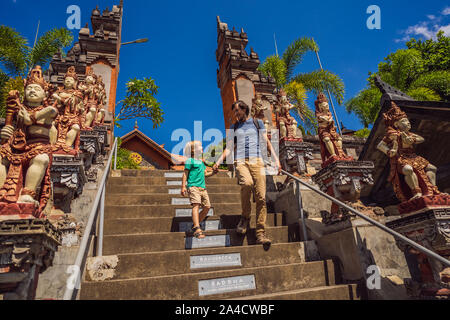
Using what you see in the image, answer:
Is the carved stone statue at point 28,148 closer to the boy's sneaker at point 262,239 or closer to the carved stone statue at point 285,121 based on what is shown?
the boy's sneaker at point 262,239

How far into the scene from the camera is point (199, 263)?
3.34m

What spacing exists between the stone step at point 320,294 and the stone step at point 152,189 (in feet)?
10.3

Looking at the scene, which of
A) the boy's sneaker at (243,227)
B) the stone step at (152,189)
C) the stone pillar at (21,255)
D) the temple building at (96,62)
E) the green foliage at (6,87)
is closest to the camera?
the stone pillar at (21,255)

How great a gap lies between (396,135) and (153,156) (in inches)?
842

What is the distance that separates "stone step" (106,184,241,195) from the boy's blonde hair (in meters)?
1.57

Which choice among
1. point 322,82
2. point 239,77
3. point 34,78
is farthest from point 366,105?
point 34,78

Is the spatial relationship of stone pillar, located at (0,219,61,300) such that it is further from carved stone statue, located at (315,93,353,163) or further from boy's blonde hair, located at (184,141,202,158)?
carved stone statue, located at (315,93,353,163)

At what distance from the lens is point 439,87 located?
63.0 ft

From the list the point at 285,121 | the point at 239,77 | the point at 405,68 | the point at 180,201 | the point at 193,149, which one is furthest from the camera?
the point at 405,68

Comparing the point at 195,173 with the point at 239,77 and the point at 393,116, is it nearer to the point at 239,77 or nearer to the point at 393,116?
the point at 393,116

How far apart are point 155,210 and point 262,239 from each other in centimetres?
195

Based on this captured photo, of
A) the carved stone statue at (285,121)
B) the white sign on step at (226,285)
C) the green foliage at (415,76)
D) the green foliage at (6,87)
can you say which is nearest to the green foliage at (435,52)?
the green foliage at (415,76)

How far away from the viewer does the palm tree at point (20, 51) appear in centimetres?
1658
